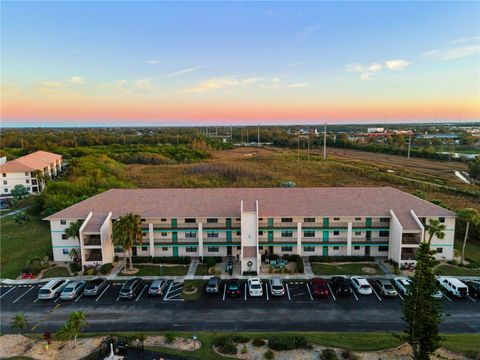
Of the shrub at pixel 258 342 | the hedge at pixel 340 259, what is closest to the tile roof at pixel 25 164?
the hedge at pixel 340 259

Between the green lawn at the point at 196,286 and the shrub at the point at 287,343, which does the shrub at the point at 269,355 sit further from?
the green lawn at the point at 196,286

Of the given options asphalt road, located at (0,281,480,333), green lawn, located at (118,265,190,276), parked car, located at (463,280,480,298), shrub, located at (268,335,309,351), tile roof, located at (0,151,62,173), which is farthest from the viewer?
tile roof, located at (0,151,62,173)

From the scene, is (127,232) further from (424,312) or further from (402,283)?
(402,283)

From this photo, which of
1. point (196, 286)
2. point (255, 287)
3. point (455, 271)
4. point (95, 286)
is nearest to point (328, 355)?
point (255, 287)

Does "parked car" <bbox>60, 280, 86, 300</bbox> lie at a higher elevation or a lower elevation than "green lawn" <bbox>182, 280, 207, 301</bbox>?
higher

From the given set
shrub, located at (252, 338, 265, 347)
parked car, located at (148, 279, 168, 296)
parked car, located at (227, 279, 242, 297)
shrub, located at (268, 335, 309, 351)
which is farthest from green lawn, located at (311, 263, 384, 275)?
parked car, located at (148, 279, 168, 296)

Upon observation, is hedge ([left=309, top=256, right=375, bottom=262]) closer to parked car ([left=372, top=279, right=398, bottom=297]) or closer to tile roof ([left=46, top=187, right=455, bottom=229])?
tile roof ([left=46, top=187, right=455, bottom=229])

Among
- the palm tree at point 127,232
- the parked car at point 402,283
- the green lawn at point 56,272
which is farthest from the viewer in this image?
the green lawn at point 56,272
